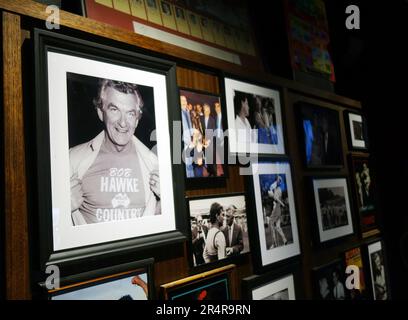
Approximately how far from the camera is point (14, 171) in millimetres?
838

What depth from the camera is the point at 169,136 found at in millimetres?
1178

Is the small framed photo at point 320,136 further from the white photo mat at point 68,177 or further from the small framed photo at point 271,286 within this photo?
the white photo mat at point 68,177

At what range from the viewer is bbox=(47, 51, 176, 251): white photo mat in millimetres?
895

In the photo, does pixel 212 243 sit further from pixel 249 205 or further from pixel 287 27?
pixel 287 27

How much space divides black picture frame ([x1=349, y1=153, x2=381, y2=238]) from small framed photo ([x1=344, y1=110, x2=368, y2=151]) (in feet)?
0.22

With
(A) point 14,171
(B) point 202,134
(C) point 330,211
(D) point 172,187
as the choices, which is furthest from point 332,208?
(A) point 14,171

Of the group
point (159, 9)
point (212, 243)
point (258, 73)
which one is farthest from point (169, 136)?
point (258, 73)

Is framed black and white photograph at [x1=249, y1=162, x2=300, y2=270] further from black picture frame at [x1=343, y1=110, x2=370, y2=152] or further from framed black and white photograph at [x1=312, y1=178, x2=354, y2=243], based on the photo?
black picture frame at [x1=343, y1=110, x2=370, y2=152]

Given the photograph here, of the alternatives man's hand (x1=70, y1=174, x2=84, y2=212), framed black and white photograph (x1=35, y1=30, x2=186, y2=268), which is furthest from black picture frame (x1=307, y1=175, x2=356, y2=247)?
man's hand (x1=70, y1=174, x2=84, y2=212)

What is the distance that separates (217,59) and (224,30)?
254 mm

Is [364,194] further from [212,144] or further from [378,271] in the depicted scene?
[212,144]

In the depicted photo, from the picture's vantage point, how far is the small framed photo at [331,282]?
66.4 inches

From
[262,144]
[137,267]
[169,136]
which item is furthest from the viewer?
[262,144]

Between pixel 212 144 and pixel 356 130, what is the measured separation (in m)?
1.38
